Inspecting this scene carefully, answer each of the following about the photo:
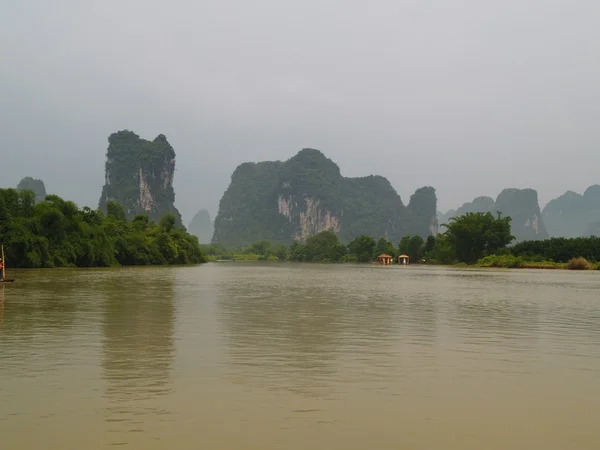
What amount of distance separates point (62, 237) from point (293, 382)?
32339mm

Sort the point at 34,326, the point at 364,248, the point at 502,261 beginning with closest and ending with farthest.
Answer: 1. the point at 34,326
2. the point at 502,261
3. the point at 364,248

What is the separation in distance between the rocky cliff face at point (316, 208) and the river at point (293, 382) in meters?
145

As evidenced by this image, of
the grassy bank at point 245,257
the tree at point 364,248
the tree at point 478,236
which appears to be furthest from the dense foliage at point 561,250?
the grassy bank at point 245,257

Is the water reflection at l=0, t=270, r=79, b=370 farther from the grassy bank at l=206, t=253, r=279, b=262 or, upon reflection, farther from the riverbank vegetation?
the grassy bank at l=206, t=253, r=279, b=262

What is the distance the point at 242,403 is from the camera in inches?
157

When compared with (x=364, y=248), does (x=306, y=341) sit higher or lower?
lower

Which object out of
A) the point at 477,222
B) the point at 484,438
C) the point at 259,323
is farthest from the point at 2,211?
the point at 477,222

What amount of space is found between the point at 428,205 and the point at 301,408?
6400 inches

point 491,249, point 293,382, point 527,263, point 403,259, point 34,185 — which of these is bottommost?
point 293,382

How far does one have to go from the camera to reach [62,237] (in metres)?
33.8

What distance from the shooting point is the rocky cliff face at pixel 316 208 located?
511 feet

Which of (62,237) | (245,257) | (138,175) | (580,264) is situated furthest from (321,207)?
(62,237)

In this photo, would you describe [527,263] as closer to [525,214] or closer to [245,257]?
[245,257]

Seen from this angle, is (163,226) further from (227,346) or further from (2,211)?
(227,346)
